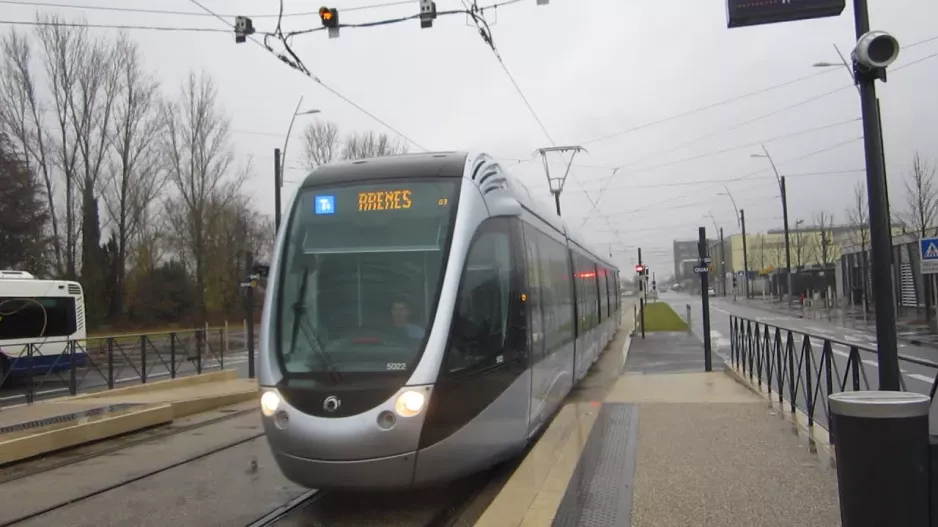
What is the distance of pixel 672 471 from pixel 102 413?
897cm

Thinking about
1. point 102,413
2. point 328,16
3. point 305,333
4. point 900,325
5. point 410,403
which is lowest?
point 900,325

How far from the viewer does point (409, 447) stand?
19.6 ft

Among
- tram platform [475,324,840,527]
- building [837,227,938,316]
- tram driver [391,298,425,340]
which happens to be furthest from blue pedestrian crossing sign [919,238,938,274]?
tram driver [391,298,425,340]

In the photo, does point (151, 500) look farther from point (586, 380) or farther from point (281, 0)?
point (586, 380)

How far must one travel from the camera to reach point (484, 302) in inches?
273

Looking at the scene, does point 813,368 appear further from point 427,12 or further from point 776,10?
point 427,12

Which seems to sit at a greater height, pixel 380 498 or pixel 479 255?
pixel 479 255

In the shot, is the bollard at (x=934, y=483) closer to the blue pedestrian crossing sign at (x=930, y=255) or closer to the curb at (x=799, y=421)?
the curb at (x=799, y=421)

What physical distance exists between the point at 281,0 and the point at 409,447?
7982 mm

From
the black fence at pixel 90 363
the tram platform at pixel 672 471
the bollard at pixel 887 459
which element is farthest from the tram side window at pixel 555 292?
the black fence at pixel 90 363

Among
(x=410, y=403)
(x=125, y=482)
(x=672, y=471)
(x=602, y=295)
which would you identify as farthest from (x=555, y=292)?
(x=602, y=295)

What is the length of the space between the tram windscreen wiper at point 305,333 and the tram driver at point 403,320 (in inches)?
24.6

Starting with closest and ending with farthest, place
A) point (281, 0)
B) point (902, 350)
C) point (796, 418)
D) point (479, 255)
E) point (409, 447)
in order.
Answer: point (409, 447)
point (479, 255)
point (796, 418)
point (281, 0)
point (902, 350)

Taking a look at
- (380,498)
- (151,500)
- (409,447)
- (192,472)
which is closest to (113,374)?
(192,472)
